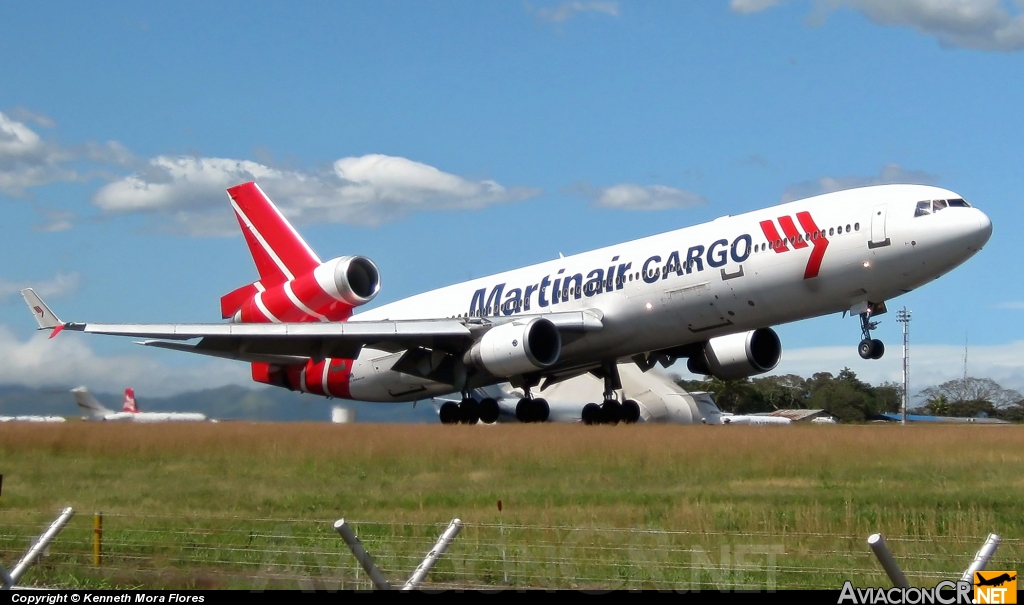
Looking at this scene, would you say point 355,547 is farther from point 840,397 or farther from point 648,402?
point 840,397

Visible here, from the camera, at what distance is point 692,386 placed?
84.0 meters

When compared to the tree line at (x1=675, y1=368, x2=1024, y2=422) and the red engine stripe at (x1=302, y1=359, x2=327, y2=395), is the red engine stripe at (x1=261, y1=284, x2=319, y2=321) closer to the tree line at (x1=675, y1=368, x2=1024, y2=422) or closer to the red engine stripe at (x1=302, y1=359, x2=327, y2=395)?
the red engine stripe at (x1=302, y1=359, x2=327, y2=395)

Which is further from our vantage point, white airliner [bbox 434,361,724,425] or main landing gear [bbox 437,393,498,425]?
white airliner [bbox 434,361,724,425]

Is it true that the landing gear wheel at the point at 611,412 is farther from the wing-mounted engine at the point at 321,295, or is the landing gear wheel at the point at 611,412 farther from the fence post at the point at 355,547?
the fence post at the point at 355,547

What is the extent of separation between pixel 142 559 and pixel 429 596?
468 cm

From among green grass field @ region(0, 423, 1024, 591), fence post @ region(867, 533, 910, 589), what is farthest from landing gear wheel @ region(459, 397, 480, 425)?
fence post @ region(867, 533, 910, 589)

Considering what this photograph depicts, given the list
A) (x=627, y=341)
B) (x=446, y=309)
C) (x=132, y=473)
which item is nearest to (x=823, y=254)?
(x=627, y=341)

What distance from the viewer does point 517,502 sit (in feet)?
48.1

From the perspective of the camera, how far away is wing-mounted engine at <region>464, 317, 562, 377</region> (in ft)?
87.5

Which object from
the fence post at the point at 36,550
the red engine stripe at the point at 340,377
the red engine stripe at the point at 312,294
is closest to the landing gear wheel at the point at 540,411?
the red engine stripe at the point at 312,294

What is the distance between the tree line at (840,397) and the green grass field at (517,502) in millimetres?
35700

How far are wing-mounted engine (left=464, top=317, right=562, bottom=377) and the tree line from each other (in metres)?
29.6

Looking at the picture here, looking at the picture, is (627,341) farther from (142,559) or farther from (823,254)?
(142,559)

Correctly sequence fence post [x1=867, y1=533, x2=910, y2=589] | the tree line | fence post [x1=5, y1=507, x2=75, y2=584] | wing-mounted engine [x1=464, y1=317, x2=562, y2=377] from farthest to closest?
the tree line < wing-mounted engine [x1=464, y1=317, x2=562, y2=377] < fence post [x1=5, y1=507, x2=75, y2=584] < fence post [x1=867, y1=533, x2=910, y2=589]
